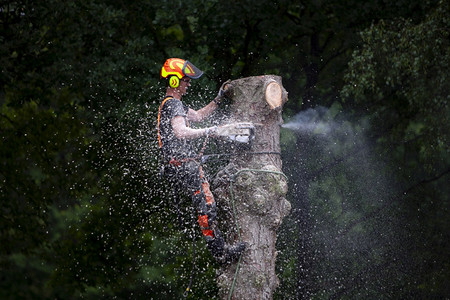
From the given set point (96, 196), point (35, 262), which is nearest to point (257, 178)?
point (96, 196)

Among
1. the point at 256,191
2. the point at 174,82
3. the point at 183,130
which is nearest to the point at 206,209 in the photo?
the point at 256,191

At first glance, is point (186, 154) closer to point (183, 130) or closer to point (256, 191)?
point (183, 130)

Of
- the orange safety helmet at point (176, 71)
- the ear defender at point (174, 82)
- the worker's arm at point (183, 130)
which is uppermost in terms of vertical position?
the orange safety helmet at point (176, 71)

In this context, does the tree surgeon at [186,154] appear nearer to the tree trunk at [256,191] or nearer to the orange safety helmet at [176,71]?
the orange safety helmet at [176,71]

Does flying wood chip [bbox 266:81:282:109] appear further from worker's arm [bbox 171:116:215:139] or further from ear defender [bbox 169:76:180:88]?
ear defender [bbox 169:76:180:88]

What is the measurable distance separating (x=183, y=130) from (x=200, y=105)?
3.18 m

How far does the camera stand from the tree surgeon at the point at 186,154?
185 inches

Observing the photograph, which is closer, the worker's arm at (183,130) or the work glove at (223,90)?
the worker's arm at (183,130)

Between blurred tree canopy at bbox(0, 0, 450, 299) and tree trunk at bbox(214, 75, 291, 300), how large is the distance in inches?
103

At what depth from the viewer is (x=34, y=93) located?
8.22 metres

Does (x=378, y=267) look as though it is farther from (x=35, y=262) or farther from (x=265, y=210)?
(x=35, y=262)

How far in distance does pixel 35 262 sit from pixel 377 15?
7.65m

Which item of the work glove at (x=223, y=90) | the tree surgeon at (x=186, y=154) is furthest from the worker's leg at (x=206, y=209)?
the work glove at (x=223, y=90)

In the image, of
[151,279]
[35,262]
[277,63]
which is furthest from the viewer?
[35,262]
